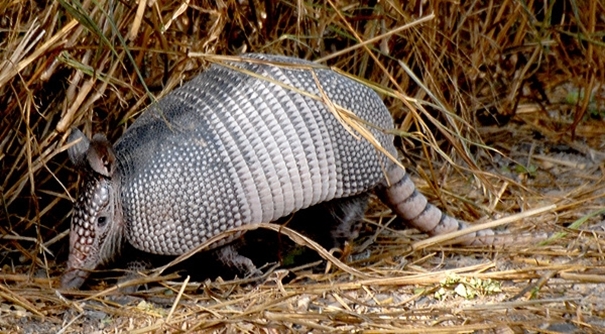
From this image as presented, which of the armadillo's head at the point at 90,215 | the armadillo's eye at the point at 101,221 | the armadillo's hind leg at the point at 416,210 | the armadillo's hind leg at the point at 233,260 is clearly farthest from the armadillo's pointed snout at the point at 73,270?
the armadillo's hind leg at the point at 416,210

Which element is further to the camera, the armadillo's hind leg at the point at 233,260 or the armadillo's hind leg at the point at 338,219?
the armadillo's hind leg at the point at 338,219

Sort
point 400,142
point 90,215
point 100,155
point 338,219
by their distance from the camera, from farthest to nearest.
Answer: point 400,142
point 338,219
point 90,215
point 100,155

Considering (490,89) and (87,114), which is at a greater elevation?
(87,114)

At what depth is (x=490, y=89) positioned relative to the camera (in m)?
6.59

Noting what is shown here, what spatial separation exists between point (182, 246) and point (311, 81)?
39.8 inches

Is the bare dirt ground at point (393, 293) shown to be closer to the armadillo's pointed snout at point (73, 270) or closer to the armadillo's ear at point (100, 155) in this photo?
the armadillo's pointed snout at point (73, 270)

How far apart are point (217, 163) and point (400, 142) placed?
193 centimetres

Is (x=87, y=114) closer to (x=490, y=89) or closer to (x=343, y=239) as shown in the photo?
(x=343, y=239)

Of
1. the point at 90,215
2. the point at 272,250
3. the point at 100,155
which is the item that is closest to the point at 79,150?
the point at 100,155

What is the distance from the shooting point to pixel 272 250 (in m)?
5.33

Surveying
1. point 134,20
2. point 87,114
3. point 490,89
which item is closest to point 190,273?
point 87,114

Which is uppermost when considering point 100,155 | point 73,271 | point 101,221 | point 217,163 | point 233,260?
point 100,155

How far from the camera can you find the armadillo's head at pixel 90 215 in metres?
4.48

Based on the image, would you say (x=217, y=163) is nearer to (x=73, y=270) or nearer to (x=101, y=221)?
(x=101, y=221)
